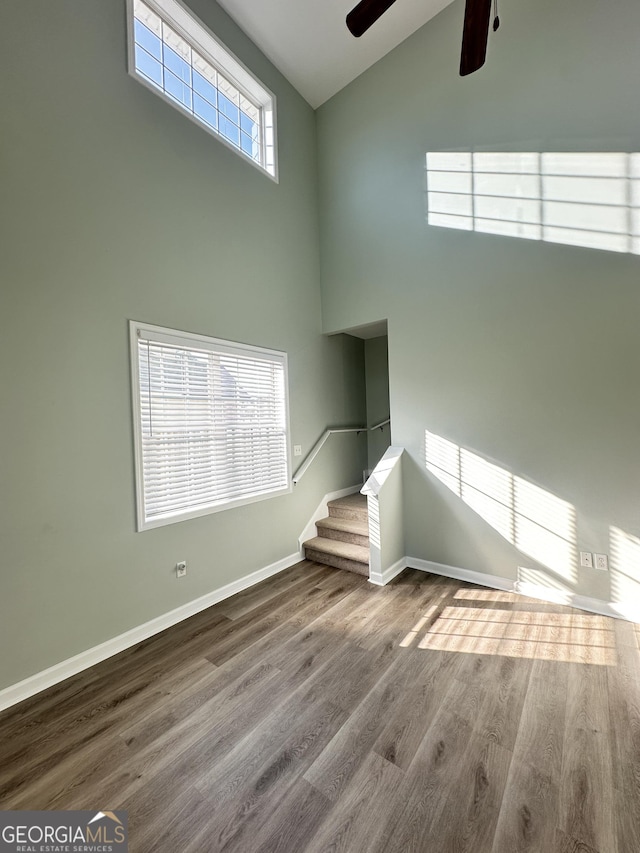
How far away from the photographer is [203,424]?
3025 millimetres

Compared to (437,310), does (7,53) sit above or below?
above

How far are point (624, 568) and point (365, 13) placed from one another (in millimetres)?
3921

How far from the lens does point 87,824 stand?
4.45ft

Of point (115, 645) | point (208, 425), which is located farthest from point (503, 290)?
point (115, 645)

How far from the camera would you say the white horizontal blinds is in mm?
2672

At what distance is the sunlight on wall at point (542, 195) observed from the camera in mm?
2602

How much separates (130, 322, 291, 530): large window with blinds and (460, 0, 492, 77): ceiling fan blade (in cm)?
246

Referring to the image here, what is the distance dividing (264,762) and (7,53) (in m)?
4.04

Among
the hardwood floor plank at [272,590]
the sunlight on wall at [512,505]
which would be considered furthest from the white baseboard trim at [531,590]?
the hardwood floor plank at [272,590]

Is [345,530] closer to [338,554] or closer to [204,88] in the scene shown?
[338,554]

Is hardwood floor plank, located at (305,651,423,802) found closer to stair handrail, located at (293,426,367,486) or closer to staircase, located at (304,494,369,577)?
staircase, located at (304,494,369,577)

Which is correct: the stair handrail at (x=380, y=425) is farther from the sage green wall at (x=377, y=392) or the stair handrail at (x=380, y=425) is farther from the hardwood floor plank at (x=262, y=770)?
the hardwood floor plank at (x=262, y=770)

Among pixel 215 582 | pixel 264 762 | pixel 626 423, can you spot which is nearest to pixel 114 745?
pixel 264 762

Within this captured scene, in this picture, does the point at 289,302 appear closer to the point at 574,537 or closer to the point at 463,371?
the point at 463,371
